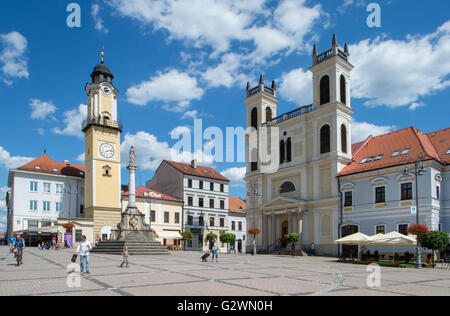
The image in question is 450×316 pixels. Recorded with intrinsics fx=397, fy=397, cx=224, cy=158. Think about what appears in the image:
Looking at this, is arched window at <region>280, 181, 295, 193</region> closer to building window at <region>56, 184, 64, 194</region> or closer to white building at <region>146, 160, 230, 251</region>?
white building at <region>146, 160, 230, 251</region>

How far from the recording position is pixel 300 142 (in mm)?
43531

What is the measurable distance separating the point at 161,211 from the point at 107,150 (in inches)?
452

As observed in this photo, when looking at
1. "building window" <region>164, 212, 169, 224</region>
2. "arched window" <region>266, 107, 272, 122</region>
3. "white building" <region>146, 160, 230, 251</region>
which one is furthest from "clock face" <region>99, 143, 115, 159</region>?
"arched window" <region>266, 107, 272, 122</region>

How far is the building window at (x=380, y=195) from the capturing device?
35.4 metres

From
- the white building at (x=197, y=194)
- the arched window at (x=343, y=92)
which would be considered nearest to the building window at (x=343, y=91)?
the arched window at (x=343, y=92)

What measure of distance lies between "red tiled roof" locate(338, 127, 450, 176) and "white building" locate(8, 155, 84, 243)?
3804 centimetres

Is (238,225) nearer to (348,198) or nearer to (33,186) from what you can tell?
(348,198)

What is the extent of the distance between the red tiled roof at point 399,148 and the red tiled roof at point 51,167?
4038 cm

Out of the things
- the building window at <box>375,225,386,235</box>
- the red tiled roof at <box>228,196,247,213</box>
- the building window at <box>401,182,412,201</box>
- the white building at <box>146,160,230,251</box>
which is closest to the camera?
the building window at <box>401,182,412,201</box>

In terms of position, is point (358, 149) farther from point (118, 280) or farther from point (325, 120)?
point (118, 280)

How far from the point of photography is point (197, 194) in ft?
204

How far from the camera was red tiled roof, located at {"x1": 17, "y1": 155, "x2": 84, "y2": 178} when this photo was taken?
56.1 m
